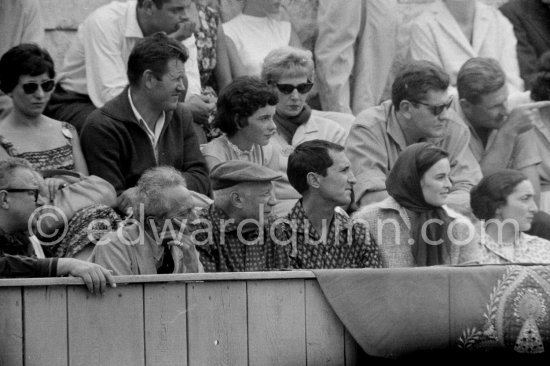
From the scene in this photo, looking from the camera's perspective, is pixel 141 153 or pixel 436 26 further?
pixel 436 26

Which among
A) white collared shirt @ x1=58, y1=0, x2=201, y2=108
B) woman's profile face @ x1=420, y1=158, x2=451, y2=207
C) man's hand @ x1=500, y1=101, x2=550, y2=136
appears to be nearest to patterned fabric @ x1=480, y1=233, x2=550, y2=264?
woman's profile face @ x1=420, y1=158, x2=451, y2=207

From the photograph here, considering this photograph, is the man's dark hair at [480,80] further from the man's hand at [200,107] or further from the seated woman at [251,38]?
the man's hand at [200,107]

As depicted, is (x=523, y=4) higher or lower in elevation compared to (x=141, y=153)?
higher

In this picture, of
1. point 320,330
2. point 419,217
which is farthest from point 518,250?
point 320,330

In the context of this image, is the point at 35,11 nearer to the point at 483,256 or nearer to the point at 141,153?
the point at 141,153

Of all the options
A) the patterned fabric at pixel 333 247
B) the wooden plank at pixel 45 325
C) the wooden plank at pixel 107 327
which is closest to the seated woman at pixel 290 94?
the patterned fabric at pixel 333 247

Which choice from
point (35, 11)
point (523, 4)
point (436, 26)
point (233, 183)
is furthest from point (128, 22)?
point (523, 4)

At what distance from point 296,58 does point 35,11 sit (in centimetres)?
144

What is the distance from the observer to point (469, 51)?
964 cm

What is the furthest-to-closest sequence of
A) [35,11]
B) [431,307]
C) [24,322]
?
1. [35,11]
2. [431,307]
3. [24,322]

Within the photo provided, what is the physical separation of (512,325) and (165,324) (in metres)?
1.48

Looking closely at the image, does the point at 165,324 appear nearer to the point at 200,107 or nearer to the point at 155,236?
the point at 155,236

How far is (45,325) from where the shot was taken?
6.22 metres

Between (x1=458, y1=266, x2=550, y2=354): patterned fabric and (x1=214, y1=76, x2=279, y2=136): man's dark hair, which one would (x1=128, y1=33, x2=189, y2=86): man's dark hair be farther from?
(x1=458, y1=266, x2=550, y2=354): patterned fabric
